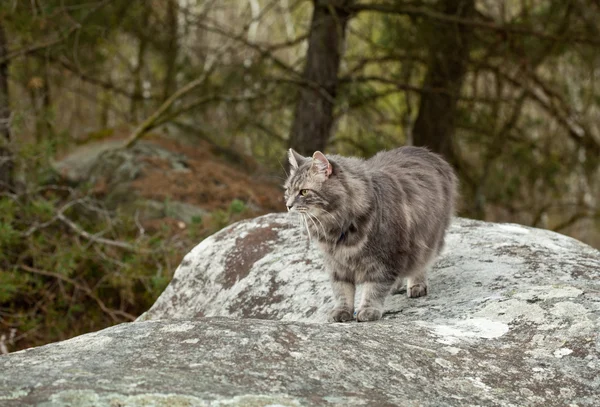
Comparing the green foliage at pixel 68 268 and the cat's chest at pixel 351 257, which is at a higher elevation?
the cat's chest at pixel 351 257

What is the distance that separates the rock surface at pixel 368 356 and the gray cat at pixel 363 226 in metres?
0.19

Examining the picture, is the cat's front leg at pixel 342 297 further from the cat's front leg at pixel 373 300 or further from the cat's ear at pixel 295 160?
the cat's ear at pixel 295 160

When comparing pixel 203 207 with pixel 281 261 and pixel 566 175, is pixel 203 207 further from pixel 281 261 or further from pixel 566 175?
pixel 566 175

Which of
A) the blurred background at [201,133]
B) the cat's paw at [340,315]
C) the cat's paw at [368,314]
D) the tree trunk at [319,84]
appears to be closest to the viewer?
the cat's paw at [368,314]

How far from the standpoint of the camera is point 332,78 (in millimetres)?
8734

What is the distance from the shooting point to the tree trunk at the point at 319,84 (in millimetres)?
8625

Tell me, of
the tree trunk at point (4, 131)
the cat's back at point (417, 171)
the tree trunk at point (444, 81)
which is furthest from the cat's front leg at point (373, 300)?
the tree trunk at point (444, 81)

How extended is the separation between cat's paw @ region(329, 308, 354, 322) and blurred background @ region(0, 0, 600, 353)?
253cm

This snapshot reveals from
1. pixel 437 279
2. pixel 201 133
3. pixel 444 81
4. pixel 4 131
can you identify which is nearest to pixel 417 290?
pixel 437 279

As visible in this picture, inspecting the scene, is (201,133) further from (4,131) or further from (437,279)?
(437,279)

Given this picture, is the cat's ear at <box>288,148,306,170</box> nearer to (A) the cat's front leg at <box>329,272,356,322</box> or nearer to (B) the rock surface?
(A) the cat's front leg at <box>329,272,356,322</box>

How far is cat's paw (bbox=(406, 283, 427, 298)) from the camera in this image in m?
4.22

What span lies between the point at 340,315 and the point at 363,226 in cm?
53

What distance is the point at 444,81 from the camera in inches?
378
